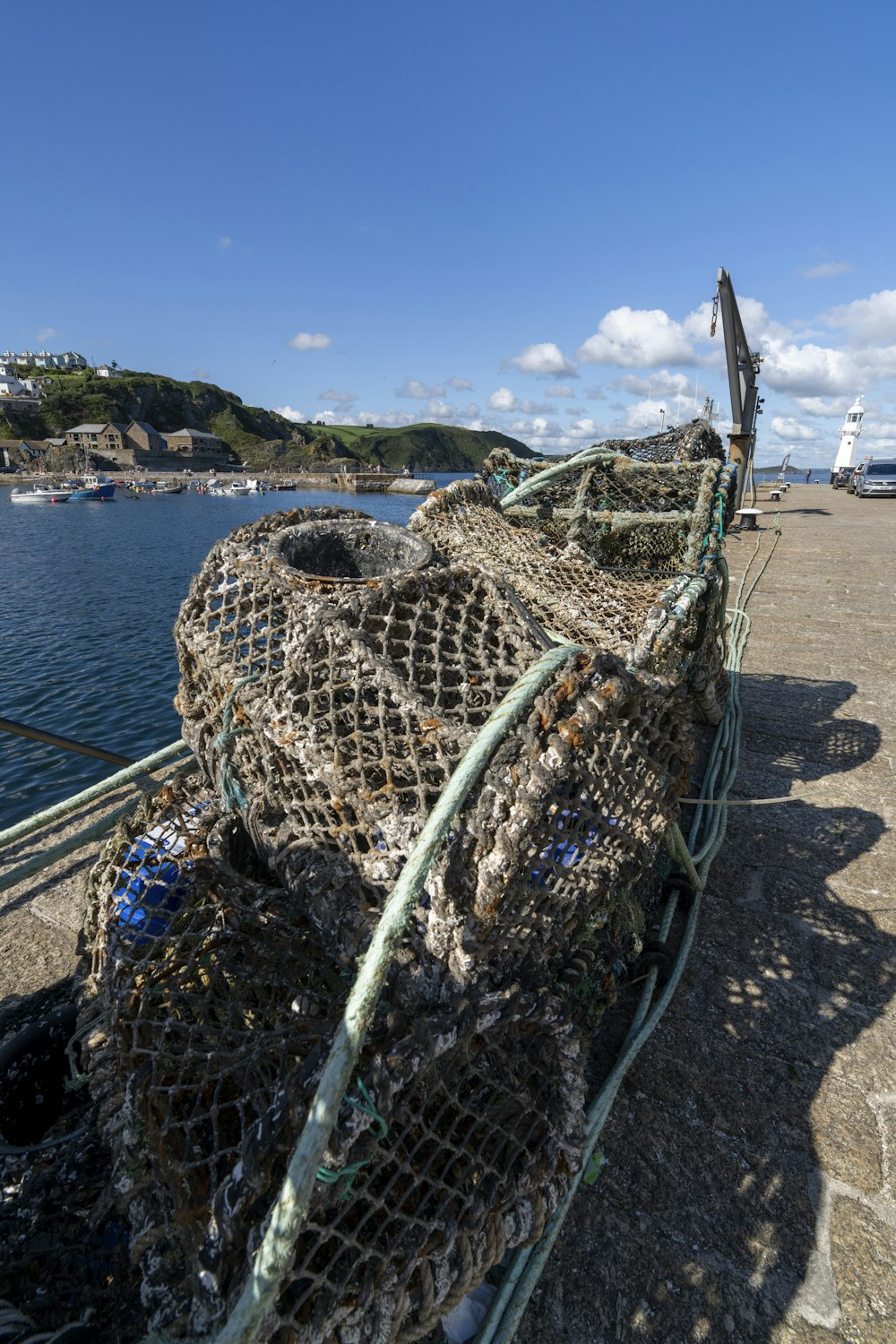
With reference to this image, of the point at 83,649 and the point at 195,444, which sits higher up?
the point at 195,444

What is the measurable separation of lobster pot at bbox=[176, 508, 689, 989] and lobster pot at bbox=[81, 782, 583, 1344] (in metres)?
0.18

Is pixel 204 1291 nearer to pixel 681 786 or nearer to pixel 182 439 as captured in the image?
pixel 681 786

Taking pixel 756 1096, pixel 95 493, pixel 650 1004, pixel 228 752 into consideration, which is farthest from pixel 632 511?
pixel 95 493

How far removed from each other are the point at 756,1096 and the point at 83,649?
750 inches

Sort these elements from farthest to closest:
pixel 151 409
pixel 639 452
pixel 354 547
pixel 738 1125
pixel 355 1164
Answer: pixel 151 409, pixel 639 452, pixel 354 547, pixel 738 1125, pixel 355 1164

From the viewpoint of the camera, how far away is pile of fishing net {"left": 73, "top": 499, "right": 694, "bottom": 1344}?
1.29 metres

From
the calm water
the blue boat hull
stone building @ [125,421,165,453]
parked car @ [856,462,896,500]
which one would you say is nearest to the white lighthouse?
parked car @ [856,462,896,500]

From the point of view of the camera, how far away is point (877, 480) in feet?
80.6

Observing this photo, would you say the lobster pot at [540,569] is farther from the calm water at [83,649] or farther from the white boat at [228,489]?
the white boat at [228,489]

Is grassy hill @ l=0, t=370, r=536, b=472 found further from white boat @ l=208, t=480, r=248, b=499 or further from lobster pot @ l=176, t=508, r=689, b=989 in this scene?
lobster pot @ l=176, t=508, r=689, b=989

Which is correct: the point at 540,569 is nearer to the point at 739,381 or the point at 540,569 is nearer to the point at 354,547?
the point at 354,547

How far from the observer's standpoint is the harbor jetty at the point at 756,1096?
5.19 feet

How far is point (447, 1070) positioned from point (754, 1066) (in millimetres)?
1277

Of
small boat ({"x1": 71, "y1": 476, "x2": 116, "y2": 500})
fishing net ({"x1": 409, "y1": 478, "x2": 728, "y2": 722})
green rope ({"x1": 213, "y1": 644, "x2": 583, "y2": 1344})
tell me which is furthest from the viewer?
small boat ({"x1": 71, "y1": 476, "x2": 116, "y2": 500})
